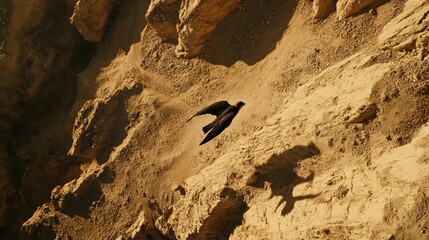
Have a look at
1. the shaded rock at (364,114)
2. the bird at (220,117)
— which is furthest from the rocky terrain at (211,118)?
the bird at (220,117)

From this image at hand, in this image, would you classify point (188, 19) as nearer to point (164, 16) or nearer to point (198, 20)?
point (198, 20)

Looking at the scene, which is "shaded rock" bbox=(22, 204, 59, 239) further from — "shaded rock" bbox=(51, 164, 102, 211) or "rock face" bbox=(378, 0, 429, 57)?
"rock face" bbox=(378, 0, 429, 57)

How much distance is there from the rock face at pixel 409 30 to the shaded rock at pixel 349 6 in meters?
1.19

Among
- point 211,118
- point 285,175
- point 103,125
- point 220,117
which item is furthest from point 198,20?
point 285,175

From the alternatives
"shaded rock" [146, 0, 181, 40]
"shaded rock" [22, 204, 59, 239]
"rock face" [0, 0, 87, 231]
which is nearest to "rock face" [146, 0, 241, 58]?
"shaded rock" [146, 0, 181, 40]

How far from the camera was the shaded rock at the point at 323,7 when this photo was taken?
1198 centimetres

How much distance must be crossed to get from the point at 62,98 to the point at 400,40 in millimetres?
14552

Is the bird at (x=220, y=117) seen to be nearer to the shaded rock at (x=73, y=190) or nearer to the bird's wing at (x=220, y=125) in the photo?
the bird's wing at (x=220, y=125)

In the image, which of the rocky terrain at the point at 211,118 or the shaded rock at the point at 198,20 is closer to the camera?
the rocky terrain at the point at 211,118

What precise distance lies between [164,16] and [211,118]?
4.32m

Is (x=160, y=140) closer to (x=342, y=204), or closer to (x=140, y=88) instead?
(x=140, y=88)

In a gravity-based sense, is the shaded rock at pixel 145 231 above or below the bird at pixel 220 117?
below

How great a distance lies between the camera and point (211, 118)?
1415 centimetres

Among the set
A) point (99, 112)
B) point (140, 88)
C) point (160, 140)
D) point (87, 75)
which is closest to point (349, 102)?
point (160, 140)
